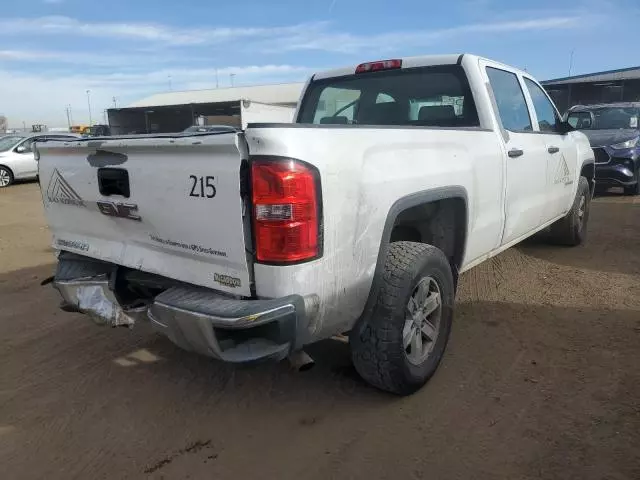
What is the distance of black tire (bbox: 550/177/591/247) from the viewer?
612 cm

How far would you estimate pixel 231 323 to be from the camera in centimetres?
222

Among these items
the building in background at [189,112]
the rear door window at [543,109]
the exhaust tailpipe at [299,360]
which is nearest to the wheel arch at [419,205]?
the exhaust tailpipe at [299,360]

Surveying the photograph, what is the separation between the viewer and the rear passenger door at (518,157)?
158 inches

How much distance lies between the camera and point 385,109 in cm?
425

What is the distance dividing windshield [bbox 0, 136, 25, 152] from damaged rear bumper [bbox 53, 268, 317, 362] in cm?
1683

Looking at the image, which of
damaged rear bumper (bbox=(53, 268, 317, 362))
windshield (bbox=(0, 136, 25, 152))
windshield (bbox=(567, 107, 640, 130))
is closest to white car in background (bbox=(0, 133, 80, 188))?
windshield (bbox=(0, 136, 25, 152))

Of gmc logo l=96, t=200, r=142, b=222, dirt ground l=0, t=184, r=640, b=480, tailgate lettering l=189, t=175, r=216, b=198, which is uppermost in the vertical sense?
tailgate lettering l=189, t=175, r=216, b=198

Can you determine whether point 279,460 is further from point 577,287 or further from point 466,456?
point 577,287

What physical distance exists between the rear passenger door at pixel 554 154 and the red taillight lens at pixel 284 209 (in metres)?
3.19

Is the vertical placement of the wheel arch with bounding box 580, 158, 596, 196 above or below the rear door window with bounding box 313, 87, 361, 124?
below

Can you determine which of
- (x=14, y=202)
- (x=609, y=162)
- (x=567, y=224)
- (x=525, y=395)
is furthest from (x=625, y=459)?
(x=14, y=202)

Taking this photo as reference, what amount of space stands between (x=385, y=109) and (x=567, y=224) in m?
3.18

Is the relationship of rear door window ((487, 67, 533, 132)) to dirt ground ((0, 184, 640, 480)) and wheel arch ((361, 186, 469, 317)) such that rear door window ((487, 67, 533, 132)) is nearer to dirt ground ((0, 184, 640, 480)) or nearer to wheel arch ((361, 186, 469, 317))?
wheel arch ((361, 186, 469, 317))

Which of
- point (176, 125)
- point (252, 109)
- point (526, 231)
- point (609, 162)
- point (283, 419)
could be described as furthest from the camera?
point (176, 125)
